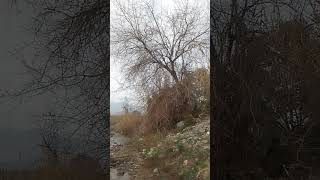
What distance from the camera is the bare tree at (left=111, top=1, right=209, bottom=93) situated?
13.6ft

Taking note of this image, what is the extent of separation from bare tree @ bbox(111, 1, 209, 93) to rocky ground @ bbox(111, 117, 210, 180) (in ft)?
1.62

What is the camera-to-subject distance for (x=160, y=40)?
4160 millimetres

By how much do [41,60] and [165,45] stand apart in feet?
3.37

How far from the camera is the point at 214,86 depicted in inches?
163

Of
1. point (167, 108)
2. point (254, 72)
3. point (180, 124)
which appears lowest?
point (180, 124)

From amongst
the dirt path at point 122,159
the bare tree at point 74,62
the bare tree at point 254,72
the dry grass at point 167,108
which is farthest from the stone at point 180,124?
the bare tree at point 74,62

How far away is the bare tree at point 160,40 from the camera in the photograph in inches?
163

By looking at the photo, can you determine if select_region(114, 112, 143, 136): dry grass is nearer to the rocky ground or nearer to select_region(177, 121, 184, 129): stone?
the rocky ground

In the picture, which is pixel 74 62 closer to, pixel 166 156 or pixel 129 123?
pixel 129 123

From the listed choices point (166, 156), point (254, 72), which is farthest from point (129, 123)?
point (254, 72)

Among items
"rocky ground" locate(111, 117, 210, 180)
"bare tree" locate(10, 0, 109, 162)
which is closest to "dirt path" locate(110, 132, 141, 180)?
"rocky ground" locate(111, 117, 210, 180)

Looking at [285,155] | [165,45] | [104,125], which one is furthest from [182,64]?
[285,155]

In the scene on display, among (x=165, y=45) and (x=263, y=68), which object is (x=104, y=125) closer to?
(x=165, y=45)

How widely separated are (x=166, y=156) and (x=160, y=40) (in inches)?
38.6
